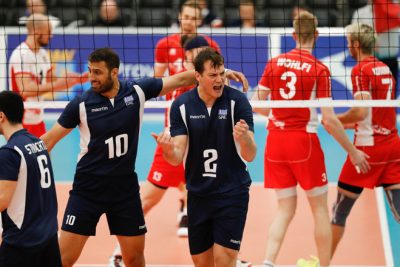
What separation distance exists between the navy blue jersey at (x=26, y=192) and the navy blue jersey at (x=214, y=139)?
1.31 meters

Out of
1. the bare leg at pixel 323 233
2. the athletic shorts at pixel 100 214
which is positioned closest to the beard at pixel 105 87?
the athletic shorts at pixel 100 214

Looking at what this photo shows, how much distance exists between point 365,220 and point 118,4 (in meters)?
8.74

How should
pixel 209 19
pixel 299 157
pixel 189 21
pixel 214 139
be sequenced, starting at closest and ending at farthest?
pixel 214 139
pixel 299 157
pixel 189 21
pixel 209 19

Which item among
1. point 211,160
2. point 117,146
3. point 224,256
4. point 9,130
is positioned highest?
point 9,130

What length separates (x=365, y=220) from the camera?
1039 cm

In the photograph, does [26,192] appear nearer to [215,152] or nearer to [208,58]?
[215,152]

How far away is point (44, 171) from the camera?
6.25m

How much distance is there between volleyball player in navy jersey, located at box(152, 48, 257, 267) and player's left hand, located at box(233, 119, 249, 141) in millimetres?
284

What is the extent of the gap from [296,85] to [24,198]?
3.12 meters

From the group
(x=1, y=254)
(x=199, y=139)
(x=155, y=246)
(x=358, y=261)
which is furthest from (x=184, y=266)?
(x=1, y=254)

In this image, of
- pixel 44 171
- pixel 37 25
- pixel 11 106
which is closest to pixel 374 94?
pixel 44 171

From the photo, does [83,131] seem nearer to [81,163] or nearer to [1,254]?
[81,163]

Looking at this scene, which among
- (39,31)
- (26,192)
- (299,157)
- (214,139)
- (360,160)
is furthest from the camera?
(39,31)

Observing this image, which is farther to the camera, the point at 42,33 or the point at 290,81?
the point at 42,33
